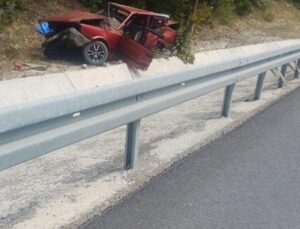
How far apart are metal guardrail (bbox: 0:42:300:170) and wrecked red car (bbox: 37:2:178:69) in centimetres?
517

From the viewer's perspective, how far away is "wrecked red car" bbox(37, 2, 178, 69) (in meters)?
11.7

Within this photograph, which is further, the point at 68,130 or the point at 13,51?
the point at 13,51

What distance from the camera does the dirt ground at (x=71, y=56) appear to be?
11.0 meters

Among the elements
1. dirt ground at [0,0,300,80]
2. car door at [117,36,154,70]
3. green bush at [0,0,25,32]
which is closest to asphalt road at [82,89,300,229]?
car door at [117,36,154,70]

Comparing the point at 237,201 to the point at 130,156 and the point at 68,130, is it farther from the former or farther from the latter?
the point at 68,130

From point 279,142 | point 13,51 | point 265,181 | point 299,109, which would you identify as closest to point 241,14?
point 13,51

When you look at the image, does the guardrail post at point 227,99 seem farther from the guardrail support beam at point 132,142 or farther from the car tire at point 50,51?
the car tire at point 50,51

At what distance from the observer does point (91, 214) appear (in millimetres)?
4105

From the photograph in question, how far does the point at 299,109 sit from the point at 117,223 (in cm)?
529

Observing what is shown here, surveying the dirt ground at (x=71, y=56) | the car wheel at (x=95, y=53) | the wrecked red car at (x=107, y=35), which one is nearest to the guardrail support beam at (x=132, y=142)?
the dirt ground at (x=71, y=56)

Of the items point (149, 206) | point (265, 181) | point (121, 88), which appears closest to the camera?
point (149, 206)

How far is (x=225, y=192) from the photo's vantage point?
4.70 meters

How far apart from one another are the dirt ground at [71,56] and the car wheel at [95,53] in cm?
24

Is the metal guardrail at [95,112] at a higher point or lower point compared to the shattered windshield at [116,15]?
higher
